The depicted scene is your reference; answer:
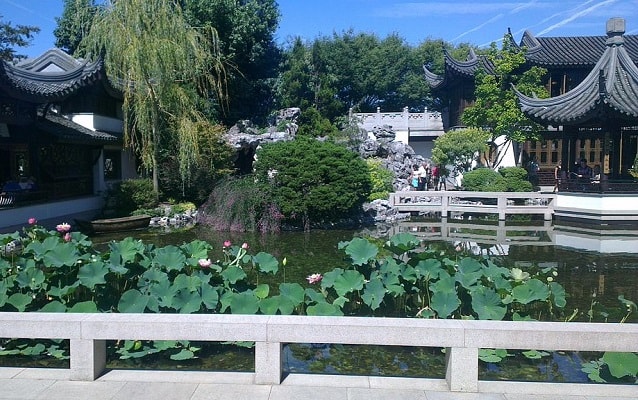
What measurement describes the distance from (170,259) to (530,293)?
3.79 m

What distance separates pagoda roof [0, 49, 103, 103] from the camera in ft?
43.3

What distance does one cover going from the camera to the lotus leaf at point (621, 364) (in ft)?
13.2

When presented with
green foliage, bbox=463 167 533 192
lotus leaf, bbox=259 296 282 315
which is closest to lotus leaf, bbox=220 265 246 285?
lotus leaf, bbox=259 296 282 315

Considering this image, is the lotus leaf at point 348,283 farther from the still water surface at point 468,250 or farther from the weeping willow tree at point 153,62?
the weeping willow tree at point 153,62

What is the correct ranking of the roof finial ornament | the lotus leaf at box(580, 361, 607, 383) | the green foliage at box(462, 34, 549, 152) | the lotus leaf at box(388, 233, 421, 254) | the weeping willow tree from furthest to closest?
1. the green foliage at box(462, 34, 549, 152)
2. the roof finial ornament
3. the weeping willow tree
4. the lotus leaf at box(388, 233, 421, 254)
5. the lotus leaf at box(580, 361, 607, 383)

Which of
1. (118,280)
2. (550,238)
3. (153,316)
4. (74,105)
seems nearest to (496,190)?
(550,238)

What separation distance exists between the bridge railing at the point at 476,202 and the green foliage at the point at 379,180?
2.04 ft

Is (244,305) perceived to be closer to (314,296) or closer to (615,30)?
(314,296)

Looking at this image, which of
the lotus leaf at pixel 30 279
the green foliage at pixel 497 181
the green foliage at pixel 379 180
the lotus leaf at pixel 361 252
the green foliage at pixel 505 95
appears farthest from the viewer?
the green foliage at pixel 505 95

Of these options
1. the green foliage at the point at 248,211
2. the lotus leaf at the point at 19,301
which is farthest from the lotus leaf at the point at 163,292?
the green foliage at the point at 248,211

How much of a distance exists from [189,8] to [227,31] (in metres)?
1.78

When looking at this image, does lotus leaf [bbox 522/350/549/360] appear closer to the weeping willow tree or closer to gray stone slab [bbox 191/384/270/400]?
gray stone slab [bbox 191/384/270/400]

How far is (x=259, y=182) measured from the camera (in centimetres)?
1565

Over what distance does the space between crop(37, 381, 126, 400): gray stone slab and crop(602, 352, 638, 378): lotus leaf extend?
3.44 metres
